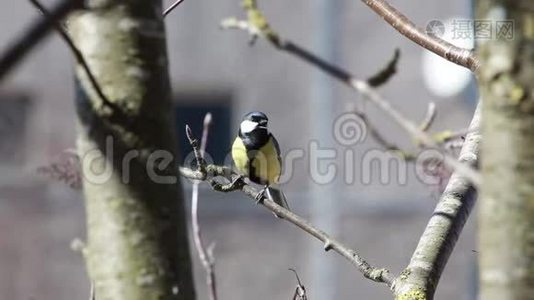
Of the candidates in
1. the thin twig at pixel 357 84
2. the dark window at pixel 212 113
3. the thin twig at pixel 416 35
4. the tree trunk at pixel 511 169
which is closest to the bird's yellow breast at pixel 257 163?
the thin twig at pixel 357 84

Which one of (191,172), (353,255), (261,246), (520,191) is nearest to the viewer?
(520,191)

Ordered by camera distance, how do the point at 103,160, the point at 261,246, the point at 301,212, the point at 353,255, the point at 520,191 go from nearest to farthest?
the point at 520,191
the point at 103,160
the point at 353,255
the point at 301,212
the point at 261,246

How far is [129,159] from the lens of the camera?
110cm

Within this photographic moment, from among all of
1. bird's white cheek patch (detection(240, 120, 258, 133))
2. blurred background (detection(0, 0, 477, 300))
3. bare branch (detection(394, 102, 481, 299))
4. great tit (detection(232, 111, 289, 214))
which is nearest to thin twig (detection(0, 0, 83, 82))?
bare branch (detection(394, 102, 481, 299))

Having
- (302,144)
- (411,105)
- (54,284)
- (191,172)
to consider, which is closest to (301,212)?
(302,144)

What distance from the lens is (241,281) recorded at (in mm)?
8844

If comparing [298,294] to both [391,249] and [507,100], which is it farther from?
[391,249]

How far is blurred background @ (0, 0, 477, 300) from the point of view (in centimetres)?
835

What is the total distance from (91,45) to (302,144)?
7.42m

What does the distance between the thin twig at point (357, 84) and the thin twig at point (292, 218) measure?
0.17 m

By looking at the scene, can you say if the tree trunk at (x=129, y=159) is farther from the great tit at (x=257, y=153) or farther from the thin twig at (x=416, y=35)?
the great tit at (x=257, y=153)

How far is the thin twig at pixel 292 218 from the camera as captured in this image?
145 cm

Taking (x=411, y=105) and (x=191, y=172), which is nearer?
(x=191, y=172)

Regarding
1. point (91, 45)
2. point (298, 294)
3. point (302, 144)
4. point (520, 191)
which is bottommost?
point (520, 191)
